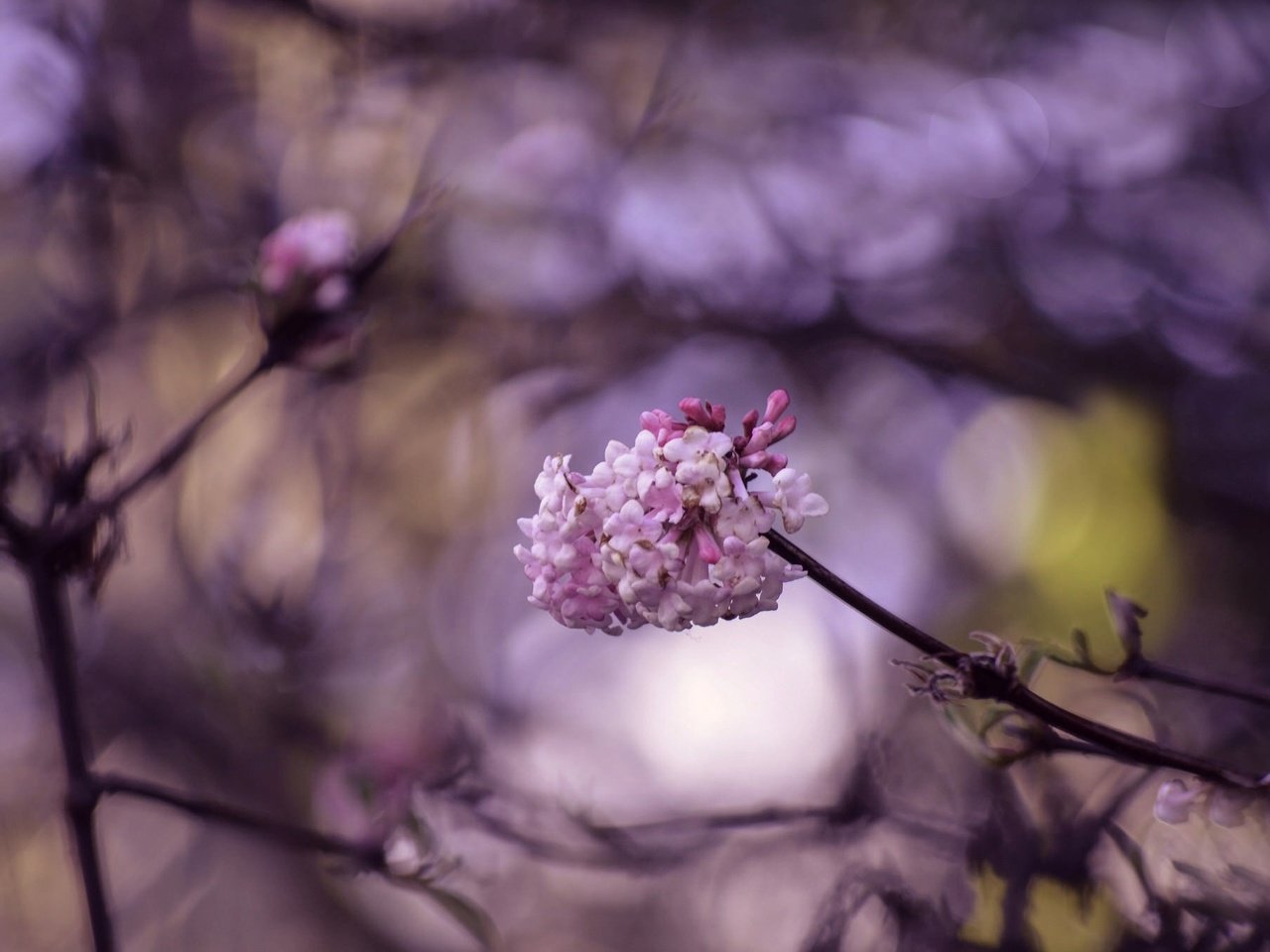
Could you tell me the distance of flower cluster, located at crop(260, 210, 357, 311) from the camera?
3.14 ft

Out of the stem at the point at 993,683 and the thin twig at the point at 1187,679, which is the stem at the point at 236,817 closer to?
the stem at the point at 993,683

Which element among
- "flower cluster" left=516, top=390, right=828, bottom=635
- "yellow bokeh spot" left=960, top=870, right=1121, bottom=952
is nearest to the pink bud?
"flower cluster" left=516, top=390, right=828, bottom=635

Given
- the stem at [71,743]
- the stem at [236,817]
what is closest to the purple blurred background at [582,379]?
the stem at [236,817]

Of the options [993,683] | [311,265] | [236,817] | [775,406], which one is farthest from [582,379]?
[993,683]

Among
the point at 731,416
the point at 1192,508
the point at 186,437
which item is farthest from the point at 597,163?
the point at 186,437

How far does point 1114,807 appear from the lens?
1012 mm

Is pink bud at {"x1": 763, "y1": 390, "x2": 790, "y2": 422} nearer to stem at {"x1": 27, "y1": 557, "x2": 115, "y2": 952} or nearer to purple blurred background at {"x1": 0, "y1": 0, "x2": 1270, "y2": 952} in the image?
stem at {"x1": 27, "y1": 557, "x2": 115, "y2": 952}

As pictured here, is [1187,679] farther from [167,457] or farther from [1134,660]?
[167,457]

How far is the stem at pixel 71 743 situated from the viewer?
2.23ft

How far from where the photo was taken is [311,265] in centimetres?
100

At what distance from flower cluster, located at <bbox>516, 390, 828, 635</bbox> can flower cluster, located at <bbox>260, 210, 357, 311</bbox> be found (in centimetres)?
46

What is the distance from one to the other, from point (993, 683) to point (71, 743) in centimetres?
64

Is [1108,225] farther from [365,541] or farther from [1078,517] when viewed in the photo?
[365,541]

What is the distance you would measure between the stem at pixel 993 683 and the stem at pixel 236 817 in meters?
0.53
